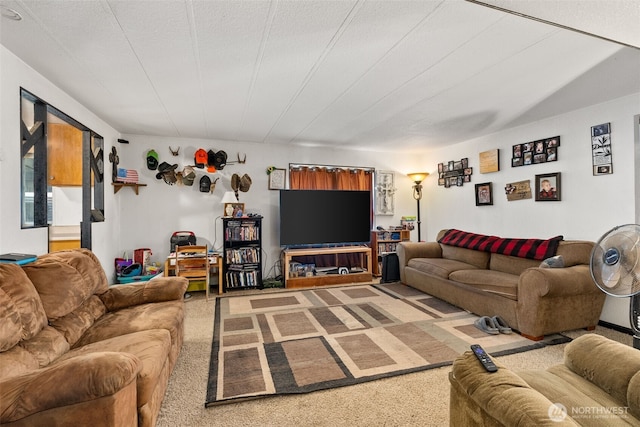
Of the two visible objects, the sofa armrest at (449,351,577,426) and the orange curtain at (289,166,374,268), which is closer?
the sofa armrest at (449,351,577,426)

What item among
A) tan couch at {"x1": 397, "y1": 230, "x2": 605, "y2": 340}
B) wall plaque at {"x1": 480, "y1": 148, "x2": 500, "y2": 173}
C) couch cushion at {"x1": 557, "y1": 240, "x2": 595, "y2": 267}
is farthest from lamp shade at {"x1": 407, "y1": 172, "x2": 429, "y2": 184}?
couch cushion at {"x1": 557, "y1": 240, "x2": 595, "y2": 267}

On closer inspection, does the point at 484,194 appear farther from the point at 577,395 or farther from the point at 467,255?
the point at 577,395

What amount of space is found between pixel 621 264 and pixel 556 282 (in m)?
0.96

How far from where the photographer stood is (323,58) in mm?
2197

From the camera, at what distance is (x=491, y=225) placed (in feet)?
14.4

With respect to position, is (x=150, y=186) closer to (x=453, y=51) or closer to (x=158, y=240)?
(x=158, y=240)

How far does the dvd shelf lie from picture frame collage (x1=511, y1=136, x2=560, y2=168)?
12.3ft

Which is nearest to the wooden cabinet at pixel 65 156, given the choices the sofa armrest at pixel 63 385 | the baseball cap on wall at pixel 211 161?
the baseball cap on wall at pixel 211 161

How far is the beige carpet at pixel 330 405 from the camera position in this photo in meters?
1.70

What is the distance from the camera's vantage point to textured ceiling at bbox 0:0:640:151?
65.4 inches

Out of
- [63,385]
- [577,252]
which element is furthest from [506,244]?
[63,385]

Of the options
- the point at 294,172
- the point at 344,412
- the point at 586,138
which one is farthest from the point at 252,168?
the point at 586,138

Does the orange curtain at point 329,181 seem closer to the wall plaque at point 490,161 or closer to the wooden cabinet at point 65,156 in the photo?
the wall plaque at point 490,161

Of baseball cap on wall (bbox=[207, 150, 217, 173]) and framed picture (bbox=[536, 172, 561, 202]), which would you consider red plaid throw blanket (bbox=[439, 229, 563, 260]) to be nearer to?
framed picture (bbox=[536, 172, 561, 202])
